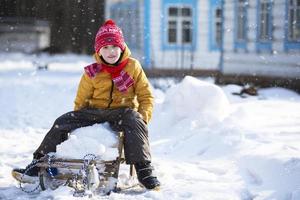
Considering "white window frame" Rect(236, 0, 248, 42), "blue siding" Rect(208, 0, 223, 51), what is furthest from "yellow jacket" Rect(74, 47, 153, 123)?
"blue siding" Rect(208, 0, 223, 51)

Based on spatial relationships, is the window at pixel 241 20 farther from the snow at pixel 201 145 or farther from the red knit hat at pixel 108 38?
the red knit hat at pixel 108 38

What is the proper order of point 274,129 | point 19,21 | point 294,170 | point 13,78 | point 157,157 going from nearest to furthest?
point 294,170 → point 157,157 → point 274,129 → point 13,78 → point 19,21

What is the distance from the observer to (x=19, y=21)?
29594 mm

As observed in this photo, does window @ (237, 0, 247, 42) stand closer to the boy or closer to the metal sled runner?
the boy

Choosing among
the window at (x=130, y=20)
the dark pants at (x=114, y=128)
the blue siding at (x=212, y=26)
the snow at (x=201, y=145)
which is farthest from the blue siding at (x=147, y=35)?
the dark pants at (x=114, y=128)

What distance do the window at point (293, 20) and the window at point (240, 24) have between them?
1576mm

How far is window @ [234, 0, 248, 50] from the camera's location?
14.9 metres

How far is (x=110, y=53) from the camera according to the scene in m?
4.79

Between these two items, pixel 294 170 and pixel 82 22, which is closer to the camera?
pixel 294 170

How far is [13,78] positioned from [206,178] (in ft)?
44.6

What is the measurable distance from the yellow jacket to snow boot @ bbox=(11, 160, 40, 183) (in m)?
0.66

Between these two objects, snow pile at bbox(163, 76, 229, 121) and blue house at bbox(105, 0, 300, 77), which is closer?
snow pile at bbox(163, 76, 229, 121)

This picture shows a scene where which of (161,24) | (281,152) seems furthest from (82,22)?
(281,152)

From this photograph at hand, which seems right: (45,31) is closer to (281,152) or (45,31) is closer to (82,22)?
(82,22)
